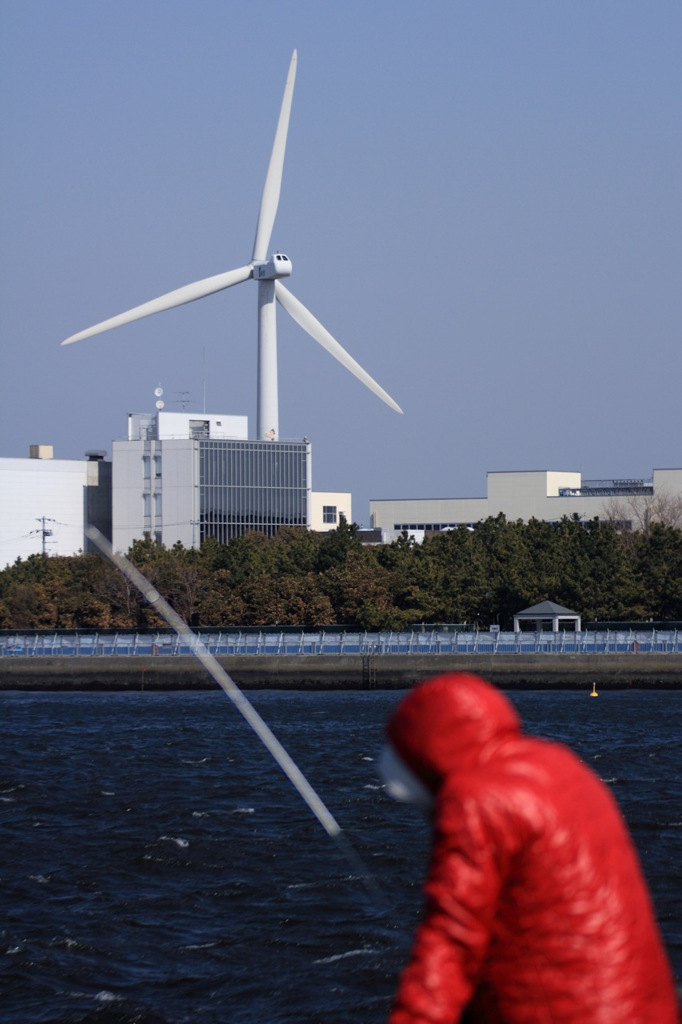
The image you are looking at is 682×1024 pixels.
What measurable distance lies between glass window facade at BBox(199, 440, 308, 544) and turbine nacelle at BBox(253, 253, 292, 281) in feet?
60.4

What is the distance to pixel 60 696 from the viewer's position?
7569 centimetres

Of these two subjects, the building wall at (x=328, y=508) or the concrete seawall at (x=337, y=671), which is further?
the building wall at (x=328, y=508)

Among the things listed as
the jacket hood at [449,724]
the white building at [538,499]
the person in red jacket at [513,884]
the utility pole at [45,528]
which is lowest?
the person in red jacket at [513,884]

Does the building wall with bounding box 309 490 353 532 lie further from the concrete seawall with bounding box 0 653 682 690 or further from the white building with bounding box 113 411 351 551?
the concrete seawall with bounding box 0 653 682 690

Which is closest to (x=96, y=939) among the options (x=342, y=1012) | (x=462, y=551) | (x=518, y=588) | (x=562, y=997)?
(x=342, y=1012)

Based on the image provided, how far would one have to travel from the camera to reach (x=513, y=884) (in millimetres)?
3420

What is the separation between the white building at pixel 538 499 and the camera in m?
147

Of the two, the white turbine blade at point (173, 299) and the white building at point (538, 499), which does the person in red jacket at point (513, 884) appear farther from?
the white building at point (538, 499)

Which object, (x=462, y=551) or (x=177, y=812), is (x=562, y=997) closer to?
(x=177, y=812)

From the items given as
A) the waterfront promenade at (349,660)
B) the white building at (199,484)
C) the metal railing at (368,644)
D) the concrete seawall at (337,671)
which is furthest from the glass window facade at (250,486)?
the concrete seawall at (337,671)

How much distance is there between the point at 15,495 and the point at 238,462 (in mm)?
23887

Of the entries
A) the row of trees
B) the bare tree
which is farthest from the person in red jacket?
the bare tree

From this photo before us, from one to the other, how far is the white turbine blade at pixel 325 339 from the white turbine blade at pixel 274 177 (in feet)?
25.4

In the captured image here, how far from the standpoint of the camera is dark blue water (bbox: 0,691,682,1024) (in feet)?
47.1
